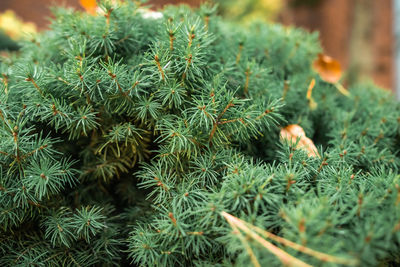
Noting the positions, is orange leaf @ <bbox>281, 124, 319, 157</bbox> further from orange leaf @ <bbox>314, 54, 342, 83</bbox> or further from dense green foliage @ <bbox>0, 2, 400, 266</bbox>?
orange leaf @ <bbox>314, 54, 342, 83</bbox>

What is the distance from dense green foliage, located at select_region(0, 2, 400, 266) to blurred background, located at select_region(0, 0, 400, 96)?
35.1 inches

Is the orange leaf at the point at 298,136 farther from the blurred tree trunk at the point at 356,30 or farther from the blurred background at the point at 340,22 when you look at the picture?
the blurred tree trunk at the point at 356,30

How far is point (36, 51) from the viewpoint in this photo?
2.37 feet

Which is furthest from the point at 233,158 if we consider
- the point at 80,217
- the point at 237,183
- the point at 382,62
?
the point at 382,62

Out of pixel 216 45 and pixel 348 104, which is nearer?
pixel 216 45

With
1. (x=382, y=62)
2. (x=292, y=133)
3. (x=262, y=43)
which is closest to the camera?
(x=292, y=133)

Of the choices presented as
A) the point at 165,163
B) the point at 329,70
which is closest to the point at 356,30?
the point at 329,70

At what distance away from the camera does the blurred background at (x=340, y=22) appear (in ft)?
6.56

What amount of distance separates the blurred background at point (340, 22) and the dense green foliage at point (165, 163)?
2.93 feet

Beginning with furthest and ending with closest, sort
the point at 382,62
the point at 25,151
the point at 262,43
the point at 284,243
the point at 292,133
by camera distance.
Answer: the point at 382,62 < the point at 262,43 < the point at 292,133 < the point at 25,151 < the point at 284,243

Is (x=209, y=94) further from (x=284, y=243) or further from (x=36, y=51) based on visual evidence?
(x=36, y=51)

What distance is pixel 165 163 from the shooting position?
57 cm

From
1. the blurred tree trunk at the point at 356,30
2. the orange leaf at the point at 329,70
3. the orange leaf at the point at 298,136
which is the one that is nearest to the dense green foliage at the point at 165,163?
the orange leaf at the point at 298,136

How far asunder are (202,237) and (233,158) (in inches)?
6.1
